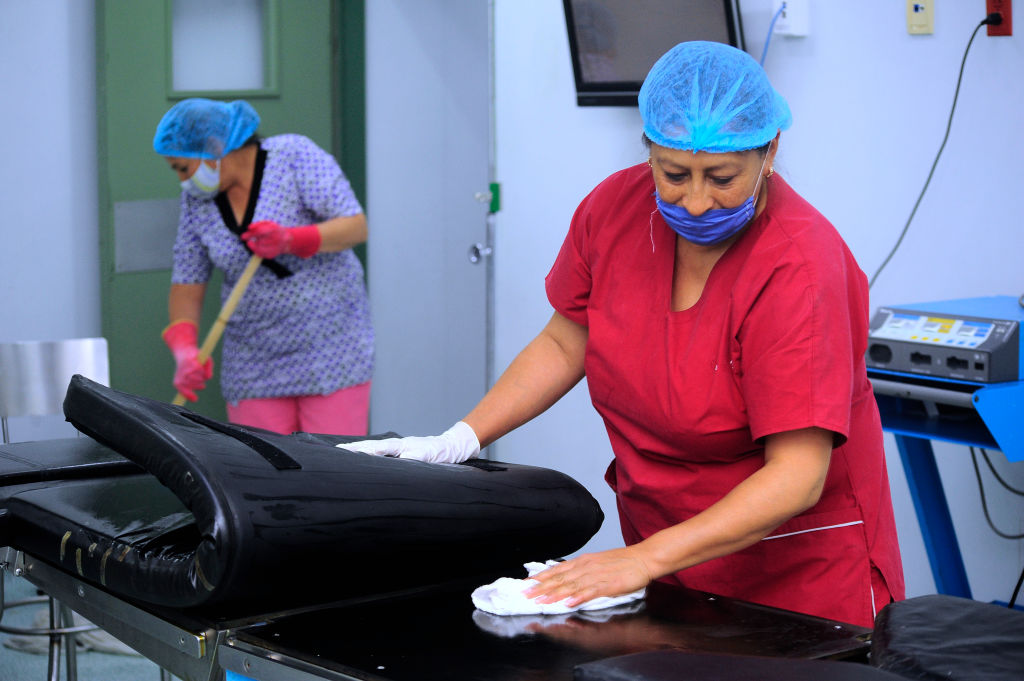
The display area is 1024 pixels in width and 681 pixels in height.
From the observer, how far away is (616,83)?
319 cm

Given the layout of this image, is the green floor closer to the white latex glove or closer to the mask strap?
the white latex glove

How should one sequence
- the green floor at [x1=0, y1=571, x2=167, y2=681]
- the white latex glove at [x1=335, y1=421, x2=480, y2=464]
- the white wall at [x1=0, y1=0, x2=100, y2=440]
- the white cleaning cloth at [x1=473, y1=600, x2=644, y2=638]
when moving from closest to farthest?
the white cleaning cloth at [x1=473, y1=600, x2=644, y2=638] < the white latex glove at [x1=335, y1=421, x2=480, y2=464] < the green floor at [x1=0, y1=571, x2=167, y2=681] < the white wall at [x1=0, y1=0, x2=100, y2=440]

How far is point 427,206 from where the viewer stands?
416 cm

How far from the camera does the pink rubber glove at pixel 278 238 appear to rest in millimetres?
2828

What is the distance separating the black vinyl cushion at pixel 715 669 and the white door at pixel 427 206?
3115 mm

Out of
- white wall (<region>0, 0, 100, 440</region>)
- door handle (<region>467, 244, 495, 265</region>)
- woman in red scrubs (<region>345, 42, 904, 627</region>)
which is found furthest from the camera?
door handle (<region>467, 244, 495, 265</region>)

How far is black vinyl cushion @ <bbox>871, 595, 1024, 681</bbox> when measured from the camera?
0.89 metres

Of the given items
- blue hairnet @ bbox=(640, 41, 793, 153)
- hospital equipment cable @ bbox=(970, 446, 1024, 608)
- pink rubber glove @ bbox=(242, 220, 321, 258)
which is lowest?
hospital equipment cable @ bbox=(970, 446, 1024, 608)

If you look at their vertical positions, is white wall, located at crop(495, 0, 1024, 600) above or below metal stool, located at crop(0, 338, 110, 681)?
above

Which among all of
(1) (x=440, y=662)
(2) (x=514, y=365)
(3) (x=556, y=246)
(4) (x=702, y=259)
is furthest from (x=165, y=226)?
(1) (x=440, y=662)

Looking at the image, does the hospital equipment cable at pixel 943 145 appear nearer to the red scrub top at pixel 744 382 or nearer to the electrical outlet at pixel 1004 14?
the electrical outlet at pixel 1004 14

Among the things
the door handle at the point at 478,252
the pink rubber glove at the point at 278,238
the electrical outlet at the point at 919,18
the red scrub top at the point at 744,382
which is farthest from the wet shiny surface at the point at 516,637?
the door handle at the point at 478,252

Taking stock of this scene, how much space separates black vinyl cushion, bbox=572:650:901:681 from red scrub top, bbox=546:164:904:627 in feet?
1.16

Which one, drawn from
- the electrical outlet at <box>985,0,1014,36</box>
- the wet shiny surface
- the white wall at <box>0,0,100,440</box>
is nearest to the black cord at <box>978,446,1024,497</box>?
the electrical outlet at <box>985,0,1014,36</box>
